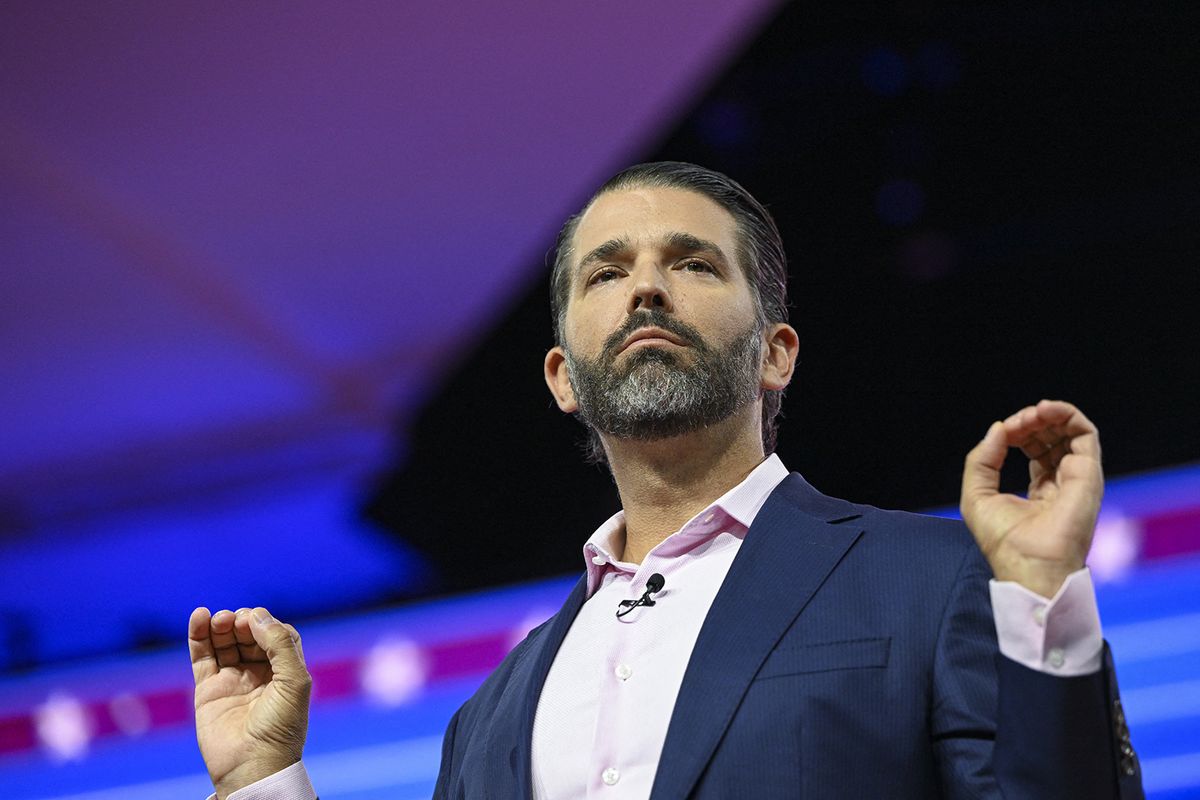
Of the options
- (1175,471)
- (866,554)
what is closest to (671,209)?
(866,554)

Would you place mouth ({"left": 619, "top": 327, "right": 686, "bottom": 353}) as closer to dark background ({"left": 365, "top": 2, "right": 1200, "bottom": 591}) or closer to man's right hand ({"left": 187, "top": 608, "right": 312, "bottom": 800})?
man's right hand ({"left": 187, "top": 608, "right": 312, "bottom": 800})

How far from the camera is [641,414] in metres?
1.99

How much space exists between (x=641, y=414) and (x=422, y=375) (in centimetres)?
157

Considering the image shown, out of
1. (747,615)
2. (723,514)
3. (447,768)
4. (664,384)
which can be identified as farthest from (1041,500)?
(447,768)

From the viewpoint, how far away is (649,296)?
200 centimetres

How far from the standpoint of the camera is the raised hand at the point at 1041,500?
1317 millimetres

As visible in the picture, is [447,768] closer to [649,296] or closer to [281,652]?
[281,652]

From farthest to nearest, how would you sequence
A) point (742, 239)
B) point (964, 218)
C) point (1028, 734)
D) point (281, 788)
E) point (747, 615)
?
point (964, 218) → point (742, 239) → point (281, 788) → point (747, 615) → point (1028, 734)

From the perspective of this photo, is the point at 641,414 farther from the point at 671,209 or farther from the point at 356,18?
the point at 356,18

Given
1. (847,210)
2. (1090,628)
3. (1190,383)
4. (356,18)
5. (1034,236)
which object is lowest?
(1090,628)

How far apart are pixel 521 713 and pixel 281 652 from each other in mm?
382

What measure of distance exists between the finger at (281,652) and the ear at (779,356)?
887mm

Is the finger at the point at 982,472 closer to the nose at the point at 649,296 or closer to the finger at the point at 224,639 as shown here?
the nose at the point at 649,296

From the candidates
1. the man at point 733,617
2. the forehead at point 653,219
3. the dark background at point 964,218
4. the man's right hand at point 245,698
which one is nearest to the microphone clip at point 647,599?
the man at point 733,617
